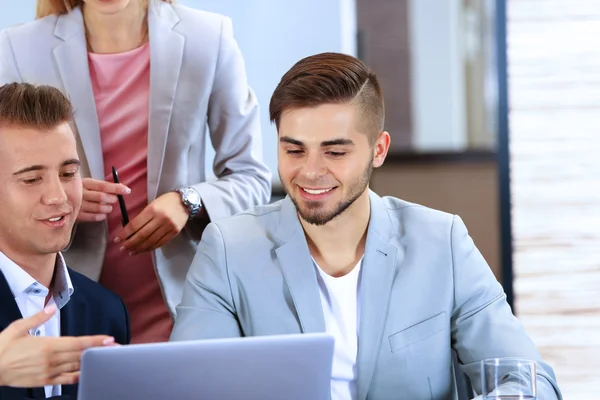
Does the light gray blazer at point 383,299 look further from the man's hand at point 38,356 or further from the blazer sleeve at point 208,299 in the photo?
the man's hand at point 38,356

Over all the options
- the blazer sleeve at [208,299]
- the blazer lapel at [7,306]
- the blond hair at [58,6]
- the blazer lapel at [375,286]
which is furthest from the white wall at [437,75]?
the blazer lapel at [7,306]

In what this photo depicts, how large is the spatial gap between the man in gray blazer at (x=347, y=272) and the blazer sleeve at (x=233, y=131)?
30 cm

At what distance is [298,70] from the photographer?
2242 mm

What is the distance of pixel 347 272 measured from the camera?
2205mm

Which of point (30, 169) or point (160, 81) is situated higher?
point (160, 81)

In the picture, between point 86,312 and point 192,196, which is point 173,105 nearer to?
point 192,196

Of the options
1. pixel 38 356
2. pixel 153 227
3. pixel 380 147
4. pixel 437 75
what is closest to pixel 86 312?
pixel 153 227

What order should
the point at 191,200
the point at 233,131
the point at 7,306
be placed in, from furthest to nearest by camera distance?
the point at 233,131
the point at 191,200
the point at 7,306

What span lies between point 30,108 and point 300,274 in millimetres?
698

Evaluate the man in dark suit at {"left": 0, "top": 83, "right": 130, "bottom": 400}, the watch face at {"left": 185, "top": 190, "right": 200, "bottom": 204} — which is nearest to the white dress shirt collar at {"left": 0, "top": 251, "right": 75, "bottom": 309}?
the man in dark suit at {"left": 0, "top": 83, "right": 130, "bottom": 400}

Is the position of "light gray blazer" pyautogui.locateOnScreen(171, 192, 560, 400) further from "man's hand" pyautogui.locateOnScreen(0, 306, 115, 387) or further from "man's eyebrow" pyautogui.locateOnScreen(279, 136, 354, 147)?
"man's hand" pyautogui.locateOnScreen(0, 306, 115, 387)

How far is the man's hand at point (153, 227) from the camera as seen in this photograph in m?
2.31

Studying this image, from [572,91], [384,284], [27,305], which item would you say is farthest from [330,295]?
[572,91]

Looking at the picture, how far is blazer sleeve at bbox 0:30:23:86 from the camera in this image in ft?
8.09
